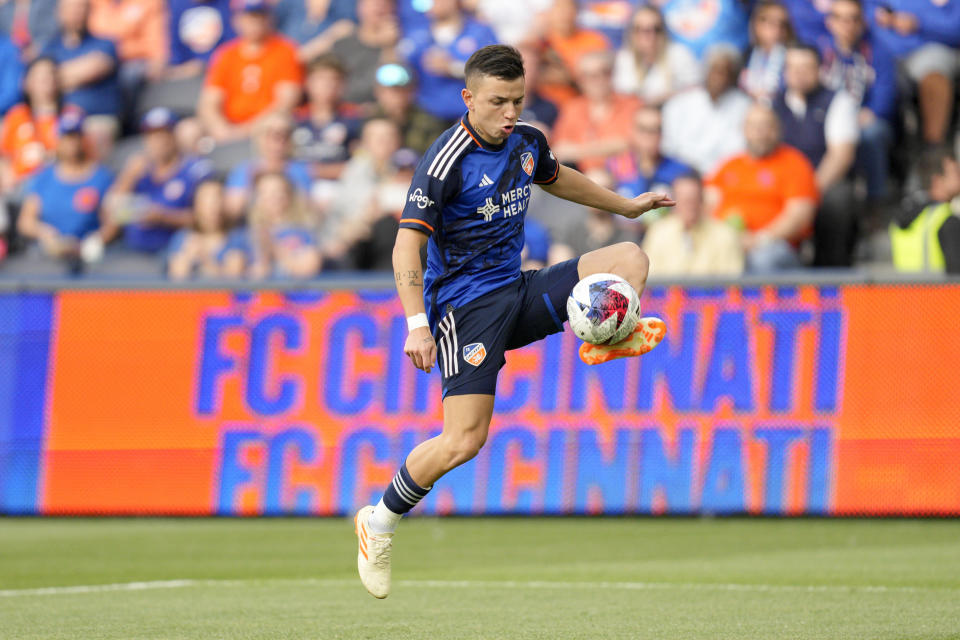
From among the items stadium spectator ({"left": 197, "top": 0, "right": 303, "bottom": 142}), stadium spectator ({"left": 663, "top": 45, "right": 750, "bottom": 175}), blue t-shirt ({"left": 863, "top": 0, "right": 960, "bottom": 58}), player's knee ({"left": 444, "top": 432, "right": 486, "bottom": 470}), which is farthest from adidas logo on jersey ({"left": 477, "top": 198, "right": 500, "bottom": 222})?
stadium spectator ({"left": 197, "top": 0, "right": 303, "bottom": 142})

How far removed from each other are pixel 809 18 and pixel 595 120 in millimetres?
2476

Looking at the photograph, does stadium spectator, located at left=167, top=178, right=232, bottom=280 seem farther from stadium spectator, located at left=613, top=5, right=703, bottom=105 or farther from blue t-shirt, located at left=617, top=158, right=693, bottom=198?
stadium spectator, located at left=613, top=5, right=703, bottom=105

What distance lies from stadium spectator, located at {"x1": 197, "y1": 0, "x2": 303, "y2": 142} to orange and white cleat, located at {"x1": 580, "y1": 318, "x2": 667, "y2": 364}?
387 inches

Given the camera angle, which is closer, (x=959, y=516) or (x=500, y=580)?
(x=500, y=580)

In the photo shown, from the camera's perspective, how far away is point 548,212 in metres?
13.9

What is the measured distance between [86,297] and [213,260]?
191cm

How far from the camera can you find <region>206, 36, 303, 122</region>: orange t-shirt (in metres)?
15.7

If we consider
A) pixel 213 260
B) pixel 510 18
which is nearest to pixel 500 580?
pixel 213 260

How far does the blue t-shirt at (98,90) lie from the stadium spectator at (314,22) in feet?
6.79

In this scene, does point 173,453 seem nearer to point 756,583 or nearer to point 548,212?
point 548,212

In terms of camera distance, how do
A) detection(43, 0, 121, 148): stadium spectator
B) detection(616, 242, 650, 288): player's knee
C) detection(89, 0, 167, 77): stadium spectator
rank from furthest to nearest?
1. detection(89, 0, 167, 77): stadium spectator
2. detection(43, 0, 121, 148): stadium spectator
3. detection(616, 242, 650, 288): player's knee

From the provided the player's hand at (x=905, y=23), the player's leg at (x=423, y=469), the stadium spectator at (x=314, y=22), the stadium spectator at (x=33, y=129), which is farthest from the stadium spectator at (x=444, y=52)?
the player's leg at (x=423, y=469)

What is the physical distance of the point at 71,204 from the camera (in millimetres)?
15289

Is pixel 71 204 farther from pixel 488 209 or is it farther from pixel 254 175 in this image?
pixel 488 209
